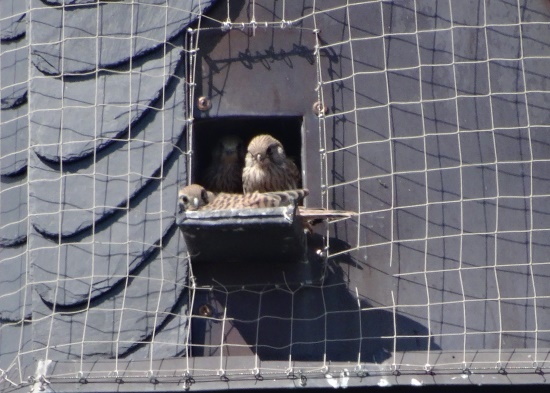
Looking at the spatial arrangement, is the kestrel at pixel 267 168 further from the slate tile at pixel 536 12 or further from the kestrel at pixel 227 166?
the slate tile at pixel 536 12

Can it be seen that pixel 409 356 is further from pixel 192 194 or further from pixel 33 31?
pixel 33 31

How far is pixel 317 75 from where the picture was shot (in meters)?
8.29

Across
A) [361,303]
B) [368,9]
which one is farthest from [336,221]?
[368,9]

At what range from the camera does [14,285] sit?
8047 mm

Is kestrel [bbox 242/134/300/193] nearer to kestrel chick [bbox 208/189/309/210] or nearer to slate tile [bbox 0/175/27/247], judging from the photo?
kestrel chick [bbox 208/189/309/210]

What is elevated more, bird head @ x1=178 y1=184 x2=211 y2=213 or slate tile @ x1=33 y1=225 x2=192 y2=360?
bird head @ x1=178 y1=184 x2=211 y2=213

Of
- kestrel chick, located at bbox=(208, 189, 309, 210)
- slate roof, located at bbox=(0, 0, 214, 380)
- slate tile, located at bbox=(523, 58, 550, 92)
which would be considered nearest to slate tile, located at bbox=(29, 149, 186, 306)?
slate roof, located at bbox=(0, 0, 214, 380)

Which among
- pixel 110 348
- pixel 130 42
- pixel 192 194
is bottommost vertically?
pixel 110 348

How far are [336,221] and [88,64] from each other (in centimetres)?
111

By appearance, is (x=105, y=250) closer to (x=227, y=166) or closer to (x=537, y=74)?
(x=227, y=166)

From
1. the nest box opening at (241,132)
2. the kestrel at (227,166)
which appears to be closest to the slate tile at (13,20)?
the nest box opening at (241,132)

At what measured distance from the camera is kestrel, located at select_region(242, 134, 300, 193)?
8938 mm

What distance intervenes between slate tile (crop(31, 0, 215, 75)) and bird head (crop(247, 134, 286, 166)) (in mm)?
793

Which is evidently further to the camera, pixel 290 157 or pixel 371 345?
pixel 290 157
